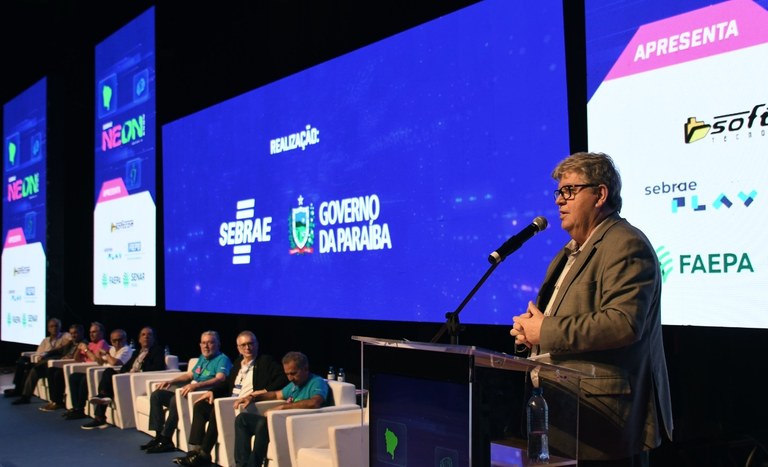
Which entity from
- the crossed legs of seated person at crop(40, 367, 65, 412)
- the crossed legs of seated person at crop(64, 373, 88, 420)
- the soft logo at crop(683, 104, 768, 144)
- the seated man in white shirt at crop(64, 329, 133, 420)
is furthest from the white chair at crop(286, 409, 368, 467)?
the crossed legs of seated person at crop(40, 367, 65, 412)

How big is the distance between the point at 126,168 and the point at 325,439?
15.7 feet

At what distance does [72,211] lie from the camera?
34.3 ft

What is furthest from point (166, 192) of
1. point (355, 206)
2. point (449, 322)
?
point (449, 322)

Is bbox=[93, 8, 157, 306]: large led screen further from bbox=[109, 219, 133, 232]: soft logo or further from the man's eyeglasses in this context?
the man's eyeglasses

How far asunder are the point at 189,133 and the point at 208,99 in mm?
426

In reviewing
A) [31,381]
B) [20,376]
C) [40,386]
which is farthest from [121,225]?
[20,376]

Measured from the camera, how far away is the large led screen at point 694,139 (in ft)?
10.2

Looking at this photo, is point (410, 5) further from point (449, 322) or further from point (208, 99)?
point (449, 322)

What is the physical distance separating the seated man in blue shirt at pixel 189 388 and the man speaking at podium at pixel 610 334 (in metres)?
4.59

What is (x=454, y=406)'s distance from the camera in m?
1.75

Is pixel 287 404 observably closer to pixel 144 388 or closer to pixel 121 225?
pixel 144 388

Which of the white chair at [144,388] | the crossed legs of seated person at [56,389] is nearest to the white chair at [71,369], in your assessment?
the crossed legs of seated person at [56,389]

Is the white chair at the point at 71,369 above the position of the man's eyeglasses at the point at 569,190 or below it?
below

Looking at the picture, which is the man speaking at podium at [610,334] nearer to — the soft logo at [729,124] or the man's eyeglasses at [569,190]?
the man's eyeglasses at [569,190]
